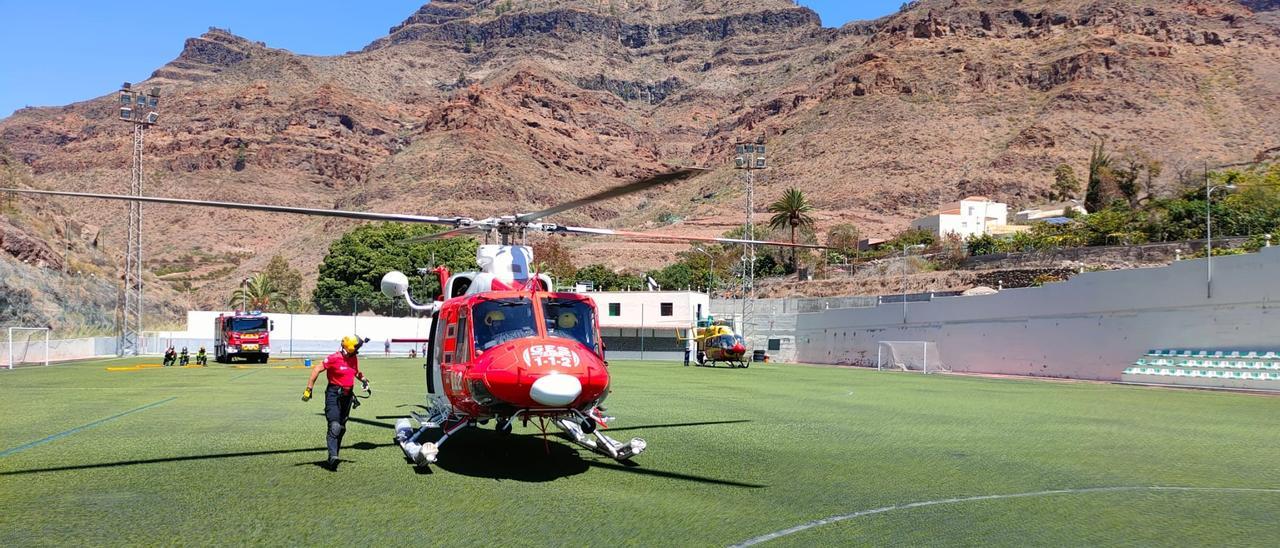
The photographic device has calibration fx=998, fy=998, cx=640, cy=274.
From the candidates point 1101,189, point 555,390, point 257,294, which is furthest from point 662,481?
point 1101,189

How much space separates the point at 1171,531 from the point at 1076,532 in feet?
2.41

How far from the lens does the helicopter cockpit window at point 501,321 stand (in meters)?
10.4

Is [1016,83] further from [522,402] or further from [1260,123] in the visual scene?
[522,402]

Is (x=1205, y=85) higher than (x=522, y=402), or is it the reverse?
(x=1205, y=85)

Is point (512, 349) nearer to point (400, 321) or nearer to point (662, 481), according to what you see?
point (662, 481)

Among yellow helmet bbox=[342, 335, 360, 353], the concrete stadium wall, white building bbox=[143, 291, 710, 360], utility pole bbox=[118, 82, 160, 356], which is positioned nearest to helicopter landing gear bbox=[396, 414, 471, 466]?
yellow helmet bbox=[342, 335, 360, 353]

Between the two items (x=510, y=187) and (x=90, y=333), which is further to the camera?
(x=510, y=187)

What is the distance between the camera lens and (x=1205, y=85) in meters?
161

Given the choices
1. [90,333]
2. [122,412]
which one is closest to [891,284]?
[90,333]

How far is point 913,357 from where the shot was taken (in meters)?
48.2

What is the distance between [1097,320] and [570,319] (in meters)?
34.0

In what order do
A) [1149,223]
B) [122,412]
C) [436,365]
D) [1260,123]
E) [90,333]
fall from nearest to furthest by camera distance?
[436,365] < [122,412] < [90,333] < [1149,223] < [1260,123]

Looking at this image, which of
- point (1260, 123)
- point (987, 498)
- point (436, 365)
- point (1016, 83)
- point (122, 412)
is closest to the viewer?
point (987, 498)

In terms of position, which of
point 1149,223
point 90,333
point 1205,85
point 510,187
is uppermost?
point 1205,85
